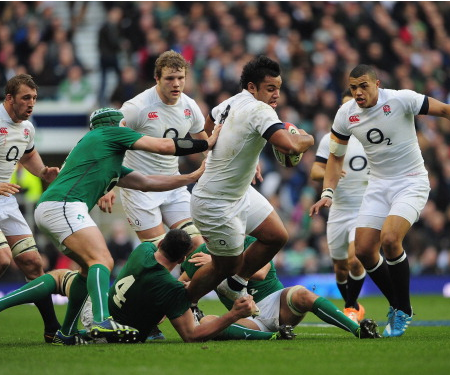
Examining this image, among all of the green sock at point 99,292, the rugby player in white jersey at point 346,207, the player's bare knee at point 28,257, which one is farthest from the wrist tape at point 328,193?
the player's bare knee at point 28,257

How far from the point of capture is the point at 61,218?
842 centimetres

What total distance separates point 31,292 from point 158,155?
8.15ft

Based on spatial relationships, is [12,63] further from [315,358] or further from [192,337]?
[315,358]

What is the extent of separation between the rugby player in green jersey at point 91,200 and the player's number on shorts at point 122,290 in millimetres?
163

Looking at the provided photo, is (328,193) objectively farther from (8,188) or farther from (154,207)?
(8,188)

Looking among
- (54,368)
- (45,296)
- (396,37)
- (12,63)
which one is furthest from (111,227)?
(54,368)

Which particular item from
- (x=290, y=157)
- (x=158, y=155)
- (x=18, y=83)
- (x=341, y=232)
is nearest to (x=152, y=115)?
(x=158, y=155)

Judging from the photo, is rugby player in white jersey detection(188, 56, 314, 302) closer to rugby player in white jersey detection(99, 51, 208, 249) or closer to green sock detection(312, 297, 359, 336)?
green sock detection(312, 297, 359, 336)

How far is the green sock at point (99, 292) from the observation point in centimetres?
819

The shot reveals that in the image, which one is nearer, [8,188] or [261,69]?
[261,69]

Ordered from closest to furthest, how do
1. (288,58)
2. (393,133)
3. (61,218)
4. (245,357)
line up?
(245,357), (61,218), (393,133), (288,58)

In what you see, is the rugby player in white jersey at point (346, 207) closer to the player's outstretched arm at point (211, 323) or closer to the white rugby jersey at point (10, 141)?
the white rugby jersey at point (10, 141)

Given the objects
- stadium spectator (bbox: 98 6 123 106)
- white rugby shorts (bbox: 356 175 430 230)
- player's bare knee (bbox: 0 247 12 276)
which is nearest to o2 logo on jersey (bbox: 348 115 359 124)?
white rugby shorts (bbox: 356 175 430 230)

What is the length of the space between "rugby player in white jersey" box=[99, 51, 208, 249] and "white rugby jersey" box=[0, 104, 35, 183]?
3.76 feet
